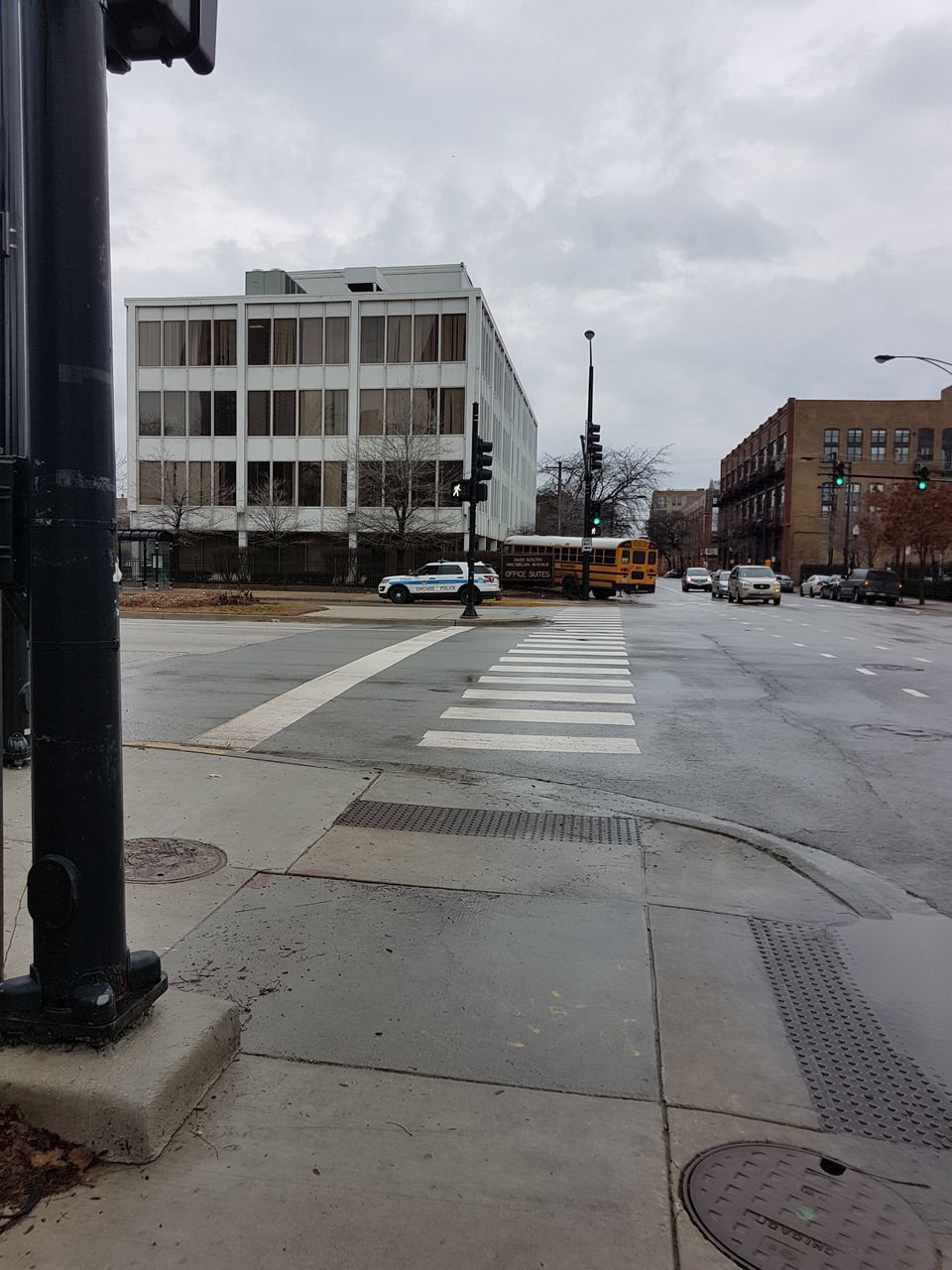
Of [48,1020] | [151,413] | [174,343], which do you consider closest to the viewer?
[48,1020]

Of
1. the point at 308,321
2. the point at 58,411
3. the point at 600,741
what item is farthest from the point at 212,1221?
the point at 308,321

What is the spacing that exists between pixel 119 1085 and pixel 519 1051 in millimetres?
1343

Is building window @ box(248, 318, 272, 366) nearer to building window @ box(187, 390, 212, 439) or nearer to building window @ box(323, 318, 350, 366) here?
building window @ box(323, 318, 350, 366)

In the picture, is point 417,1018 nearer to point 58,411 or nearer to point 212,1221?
point 212,1221

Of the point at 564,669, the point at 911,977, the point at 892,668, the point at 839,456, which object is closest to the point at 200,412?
the point at 564,669

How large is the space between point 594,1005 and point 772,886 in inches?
74.5

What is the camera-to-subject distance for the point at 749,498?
3802 inches

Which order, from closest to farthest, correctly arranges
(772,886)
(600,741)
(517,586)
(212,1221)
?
(212,1221)
(772,886)
(600,741)
(517,586)

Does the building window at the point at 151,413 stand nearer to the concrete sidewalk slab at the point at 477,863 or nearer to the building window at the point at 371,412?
the building window at the point at 371,412

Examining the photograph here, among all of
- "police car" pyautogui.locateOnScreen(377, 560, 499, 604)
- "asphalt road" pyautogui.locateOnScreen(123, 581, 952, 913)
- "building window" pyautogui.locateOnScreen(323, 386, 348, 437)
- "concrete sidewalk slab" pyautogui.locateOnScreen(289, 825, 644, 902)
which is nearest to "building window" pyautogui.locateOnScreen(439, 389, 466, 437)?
"building window" pyautogui.locateOnScreen(323, 386, 348, 437)

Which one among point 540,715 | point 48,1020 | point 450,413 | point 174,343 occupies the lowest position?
point 540,715

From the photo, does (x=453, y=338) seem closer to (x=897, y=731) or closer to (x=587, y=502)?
(x=587, y=502)

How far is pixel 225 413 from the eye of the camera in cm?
4650

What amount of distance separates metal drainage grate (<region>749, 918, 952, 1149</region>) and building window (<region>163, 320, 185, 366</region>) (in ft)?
159
